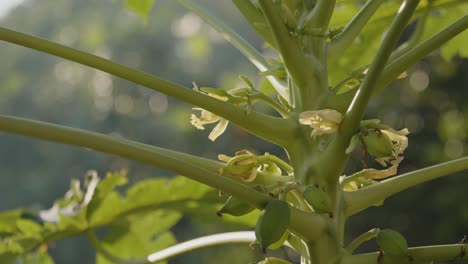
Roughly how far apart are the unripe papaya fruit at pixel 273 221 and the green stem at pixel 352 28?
353 millimetres

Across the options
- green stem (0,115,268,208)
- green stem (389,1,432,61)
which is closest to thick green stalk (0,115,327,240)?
green stem (0,115,268,208)

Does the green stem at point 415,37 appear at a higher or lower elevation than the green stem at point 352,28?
lower

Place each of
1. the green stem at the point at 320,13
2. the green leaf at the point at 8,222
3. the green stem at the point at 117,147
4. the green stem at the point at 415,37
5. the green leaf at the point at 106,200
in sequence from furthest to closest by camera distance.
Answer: the green leaf at the point at 8,222, the green leaf at the point at 106,200, the green stem at the point at 415,37, the green stem at the point at 320,13, the green stem at the point at 117,147

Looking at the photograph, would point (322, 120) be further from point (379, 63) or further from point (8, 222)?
point (8, 222)

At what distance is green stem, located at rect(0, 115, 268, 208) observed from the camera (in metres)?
0.85

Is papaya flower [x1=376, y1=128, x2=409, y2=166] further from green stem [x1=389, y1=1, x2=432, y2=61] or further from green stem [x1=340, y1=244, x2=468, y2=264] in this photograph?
green stem [x1=389, y1=1, x2=432, y2=61]

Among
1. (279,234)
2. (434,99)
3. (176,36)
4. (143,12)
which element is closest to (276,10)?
(279,234)

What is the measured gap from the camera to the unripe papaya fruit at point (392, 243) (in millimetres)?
994

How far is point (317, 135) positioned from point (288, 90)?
14cm

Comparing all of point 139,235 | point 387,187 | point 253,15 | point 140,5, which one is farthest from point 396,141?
point 139,235

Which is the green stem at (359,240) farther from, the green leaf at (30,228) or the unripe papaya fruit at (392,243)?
the green leaf at (30,228)

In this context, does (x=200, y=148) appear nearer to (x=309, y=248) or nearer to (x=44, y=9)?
(x=44, y=9)

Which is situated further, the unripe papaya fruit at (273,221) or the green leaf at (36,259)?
the green leaf at (36,259)

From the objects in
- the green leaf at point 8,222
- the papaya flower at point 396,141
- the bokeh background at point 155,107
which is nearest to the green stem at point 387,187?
the papaya flower at point 396,141
